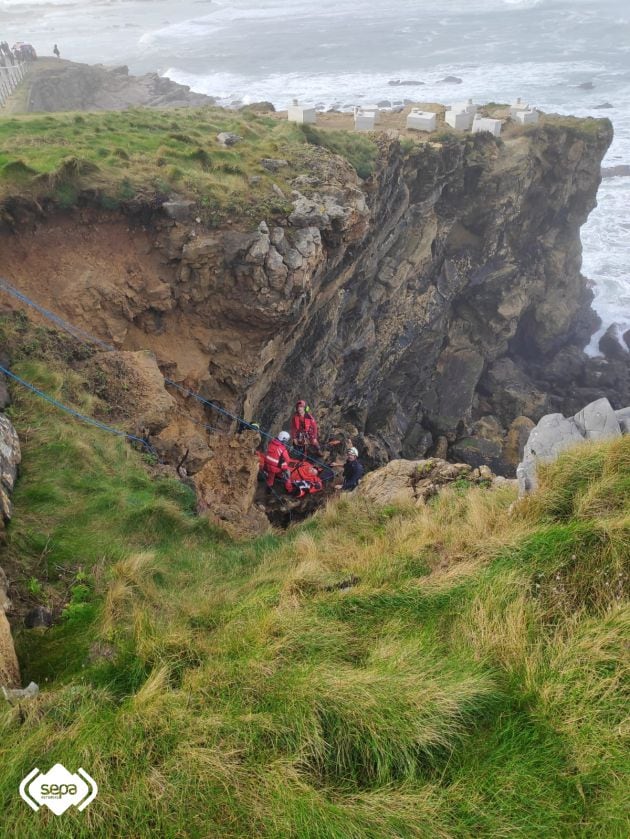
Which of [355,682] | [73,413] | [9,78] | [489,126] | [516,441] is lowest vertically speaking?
[516,441]

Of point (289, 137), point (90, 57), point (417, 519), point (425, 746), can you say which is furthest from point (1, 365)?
point (90, 57)

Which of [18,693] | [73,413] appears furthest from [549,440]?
[73,413]

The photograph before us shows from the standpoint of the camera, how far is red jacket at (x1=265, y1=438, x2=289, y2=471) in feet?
43.1

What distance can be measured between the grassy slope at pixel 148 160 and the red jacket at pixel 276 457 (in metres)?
5.91

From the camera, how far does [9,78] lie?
47906mm

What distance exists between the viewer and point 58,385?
9594 mm

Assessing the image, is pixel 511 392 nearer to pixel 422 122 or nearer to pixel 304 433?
pixel 422 122

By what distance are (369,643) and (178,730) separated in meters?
1.73

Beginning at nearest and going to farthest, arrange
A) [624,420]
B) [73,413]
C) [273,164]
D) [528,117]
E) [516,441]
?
[624,420] → [73,413] → [273,164] → [516,441] → [528,117]

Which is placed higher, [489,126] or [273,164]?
[489,126]

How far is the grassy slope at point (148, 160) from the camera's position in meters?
12.8

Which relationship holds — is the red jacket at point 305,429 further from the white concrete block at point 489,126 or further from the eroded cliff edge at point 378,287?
the white concrete block at point 489,126

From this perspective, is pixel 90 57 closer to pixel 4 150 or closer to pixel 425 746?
pixel 4 150

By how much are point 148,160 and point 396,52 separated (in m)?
74.2
